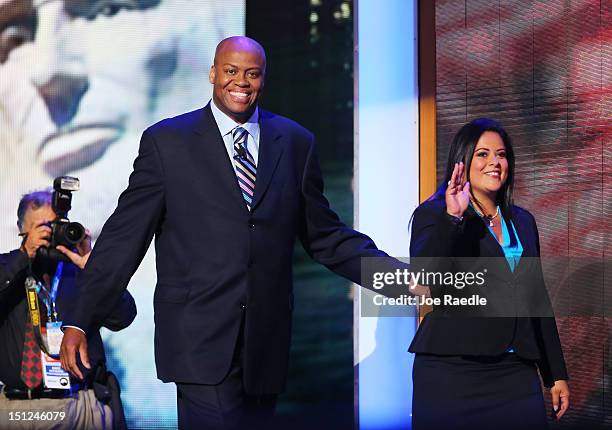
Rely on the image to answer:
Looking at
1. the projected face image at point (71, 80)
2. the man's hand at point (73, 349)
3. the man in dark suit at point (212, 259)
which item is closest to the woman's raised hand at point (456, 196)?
the man in dark suit at point (212, 259)

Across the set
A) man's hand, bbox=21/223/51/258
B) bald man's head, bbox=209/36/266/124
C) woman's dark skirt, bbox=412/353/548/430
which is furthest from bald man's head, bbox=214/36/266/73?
woman's dark skirt, bbox=412/353/548/430

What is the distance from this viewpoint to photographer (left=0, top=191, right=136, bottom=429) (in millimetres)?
3961

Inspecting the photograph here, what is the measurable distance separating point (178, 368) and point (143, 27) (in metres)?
2.66

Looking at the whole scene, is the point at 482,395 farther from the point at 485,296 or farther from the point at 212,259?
the point at 212,259

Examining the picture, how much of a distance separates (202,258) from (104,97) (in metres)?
2.39

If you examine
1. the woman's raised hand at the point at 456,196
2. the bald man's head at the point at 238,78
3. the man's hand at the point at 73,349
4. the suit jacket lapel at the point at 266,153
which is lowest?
the man's hand at the point at 73,349

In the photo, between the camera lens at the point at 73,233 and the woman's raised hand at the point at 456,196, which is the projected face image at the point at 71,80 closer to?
the camera lens at the point at 73,233

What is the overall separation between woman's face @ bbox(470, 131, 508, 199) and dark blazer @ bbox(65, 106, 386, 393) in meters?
0.81

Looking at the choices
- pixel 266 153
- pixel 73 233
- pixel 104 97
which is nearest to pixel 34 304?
pixel 73 233

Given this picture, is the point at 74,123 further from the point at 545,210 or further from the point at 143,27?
the point at 545,210

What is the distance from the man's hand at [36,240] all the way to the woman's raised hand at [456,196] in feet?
5.39

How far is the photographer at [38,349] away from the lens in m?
3.96

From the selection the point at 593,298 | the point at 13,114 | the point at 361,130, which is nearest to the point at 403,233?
the point at 361,130

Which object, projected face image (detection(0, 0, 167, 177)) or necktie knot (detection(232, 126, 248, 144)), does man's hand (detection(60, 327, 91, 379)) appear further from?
projected face image (detection(0, 0, 167, 177))
